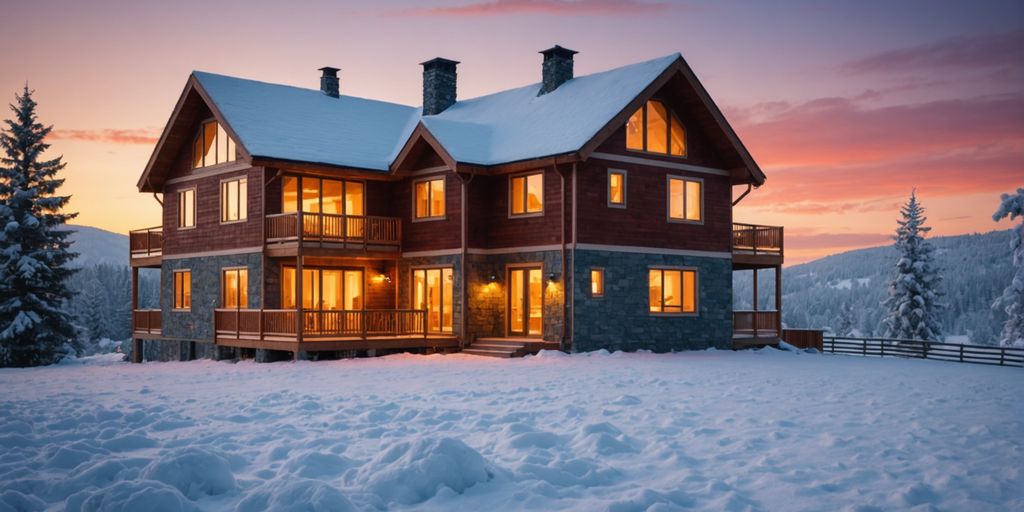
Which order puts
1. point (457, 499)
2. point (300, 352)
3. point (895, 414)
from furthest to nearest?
point (300, 352) < point (895, 414) < point (457, 499)

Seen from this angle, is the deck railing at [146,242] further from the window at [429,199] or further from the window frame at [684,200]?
the window frame at [684,200]

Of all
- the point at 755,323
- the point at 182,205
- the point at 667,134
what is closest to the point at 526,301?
the point at 667,134

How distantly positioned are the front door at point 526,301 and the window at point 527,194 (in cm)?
169

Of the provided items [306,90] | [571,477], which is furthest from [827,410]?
[306,90]

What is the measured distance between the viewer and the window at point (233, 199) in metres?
28.8

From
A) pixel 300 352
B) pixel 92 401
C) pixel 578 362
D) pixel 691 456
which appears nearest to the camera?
pixel 691 456

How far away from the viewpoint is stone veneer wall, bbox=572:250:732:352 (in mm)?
25984

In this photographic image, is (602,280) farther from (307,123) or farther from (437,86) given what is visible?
(437,86)

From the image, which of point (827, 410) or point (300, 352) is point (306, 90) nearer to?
point (300, 352)

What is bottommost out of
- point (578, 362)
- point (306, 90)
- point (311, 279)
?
point (578, 362)

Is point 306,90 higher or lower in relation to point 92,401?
higher

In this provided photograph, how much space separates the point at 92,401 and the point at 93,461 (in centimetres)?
622

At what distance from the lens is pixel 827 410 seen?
13.6m

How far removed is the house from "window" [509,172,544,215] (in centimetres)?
6
